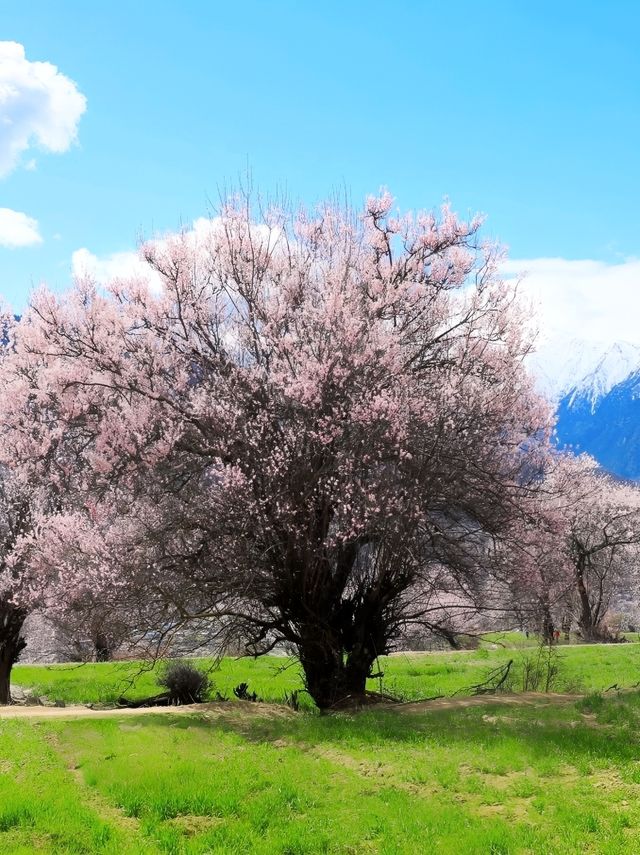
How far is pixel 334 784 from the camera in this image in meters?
8.59

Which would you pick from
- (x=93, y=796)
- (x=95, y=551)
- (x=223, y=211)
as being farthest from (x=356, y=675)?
(x=223, y=211)

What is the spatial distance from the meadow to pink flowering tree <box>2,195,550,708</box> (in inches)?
86.3

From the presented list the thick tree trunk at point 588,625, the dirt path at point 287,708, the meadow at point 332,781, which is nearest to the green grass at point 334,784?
the meadow at point 332,781

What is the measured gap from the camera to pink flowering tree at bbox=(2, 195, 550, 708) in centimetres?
1303

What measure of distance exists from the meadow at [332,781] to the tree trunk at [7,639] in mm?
6833

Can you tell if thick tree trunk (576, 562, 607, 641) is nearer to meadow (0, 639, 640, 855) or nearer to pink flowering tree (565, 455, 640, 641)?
pink flowering tree (565, 455, 640, 641)

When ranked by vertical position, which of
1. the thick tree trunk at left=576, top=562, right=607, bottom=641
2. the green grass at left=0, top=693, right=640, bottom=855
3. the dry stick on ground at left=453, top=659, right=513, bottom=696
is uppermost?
the thick tree trunk at left=576, top=562, right=607, bottom=641

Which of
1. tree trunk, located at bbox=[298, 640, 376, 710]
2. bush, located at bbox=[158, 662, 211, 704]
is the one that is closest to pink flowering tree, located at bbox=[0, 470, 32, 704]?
bush, located at bbox=[158, 662, 211, 704]

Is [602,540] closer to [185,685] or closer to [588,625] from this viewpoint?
[588,625]

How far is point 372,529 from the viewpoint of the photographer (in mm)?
13094

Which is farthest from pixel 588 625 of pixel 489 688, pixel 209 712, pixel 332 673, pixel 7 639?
pixel 209 712

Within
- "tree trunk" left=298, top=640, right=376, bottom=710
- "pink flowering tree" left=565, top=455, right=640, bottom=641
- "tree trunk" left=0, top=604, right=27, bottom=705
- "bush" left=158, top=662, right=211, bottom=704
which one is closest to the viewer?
"tree trunk" left=298, top=640, right=376, bottom=710

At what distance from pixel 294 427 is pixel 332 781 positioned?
19.8 ft

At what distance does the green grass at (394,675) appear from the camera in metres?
18.9
